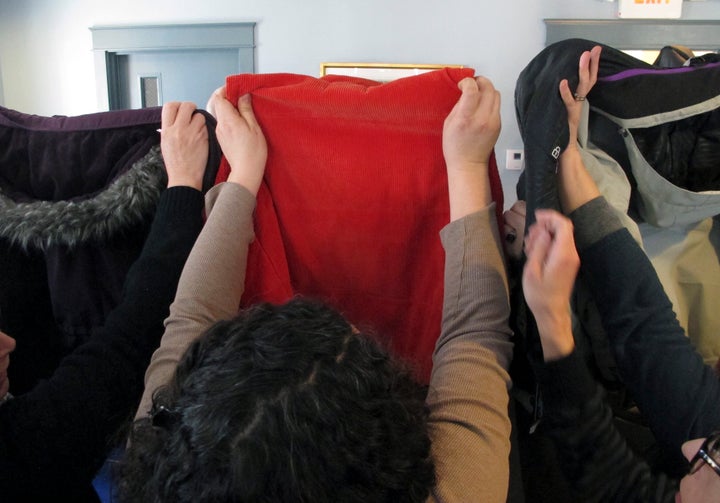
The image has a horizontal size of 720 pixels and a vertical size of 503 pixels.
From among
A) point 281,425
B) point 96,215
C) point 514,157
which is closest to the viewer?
point 281,425

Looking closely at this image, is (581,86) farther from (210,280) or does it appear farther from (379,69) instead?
(379,69)

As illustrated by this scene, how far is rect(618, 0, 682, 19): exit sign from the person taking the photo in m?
2.28

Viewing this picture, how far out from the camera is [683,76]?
74 cm

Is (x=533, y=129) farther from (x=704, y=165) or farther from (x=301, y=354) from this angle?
(x=301, y=354)

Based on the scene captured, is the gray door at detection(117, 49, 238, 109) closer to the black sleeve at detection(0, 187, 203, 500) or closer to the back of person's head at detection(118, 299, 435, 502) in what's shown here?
the black sleeve at detection(0, 187, 203, 500)

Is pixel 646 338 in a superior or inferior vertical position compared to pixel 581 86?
inferior

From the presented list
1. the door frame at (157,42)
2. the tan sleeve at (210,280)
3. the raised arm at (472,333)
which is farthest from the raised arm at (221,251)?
the door frame at (157,42)

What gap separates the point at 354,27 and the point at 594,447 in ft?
8.00

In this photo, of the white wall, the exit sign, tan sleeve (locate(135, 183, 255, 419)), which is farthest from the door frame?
tan sleeve (locate(135, 183, 255, 419))

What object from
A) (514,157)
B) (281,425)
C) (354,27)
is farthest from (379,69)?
(281,425)

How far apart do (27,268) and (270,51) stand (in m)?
2.08

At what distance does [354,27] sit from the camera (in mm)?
2520

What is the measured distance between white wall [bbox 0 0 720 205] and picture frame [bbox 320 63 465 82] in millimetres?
40

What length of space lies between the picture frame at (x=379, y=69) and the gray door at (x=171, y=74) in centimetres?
62
